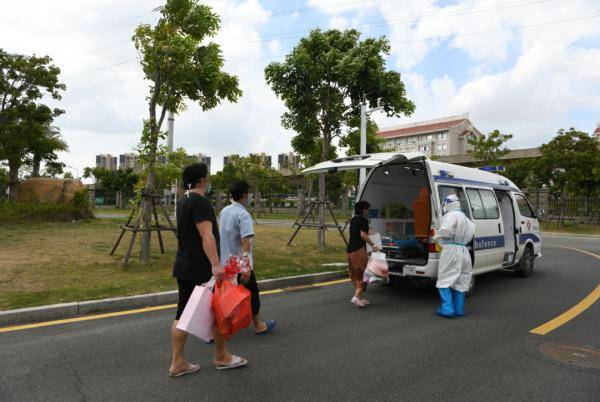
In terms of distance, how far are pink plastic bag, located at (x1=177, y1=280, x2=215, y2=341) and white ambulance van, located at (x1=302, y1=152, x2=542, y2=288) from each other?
12.1 feet

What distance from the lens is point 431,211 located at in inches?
240

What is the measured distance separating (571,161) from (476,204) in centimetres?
2098

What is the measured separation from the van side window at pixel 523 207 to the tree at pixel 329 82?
4.69 m

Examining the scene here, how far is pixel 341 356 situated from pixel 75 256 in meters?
7.32

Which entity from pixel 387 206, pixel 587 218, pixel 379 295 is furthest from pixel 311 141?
pixel 587 218

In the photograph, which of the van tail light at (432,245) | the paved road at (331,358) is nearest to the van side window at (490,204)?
the van tail light at (432,245)

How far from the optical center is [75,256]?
8914 mm

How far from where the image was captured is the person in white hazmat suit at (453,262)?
5.42 metres

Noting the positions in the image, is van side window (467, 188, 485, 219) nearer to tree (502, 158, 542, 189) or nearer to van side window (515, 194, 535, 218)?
van side window (515, 194, 535, 218)

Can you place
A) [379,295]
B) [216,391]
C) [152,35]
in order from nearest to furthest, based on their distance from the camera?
[216,391], [379,295], [152,35]

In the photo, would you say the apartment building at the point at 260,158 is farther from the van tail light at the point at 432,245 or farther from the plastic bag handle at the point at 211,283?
the plastic bag handle at the point at 211,283

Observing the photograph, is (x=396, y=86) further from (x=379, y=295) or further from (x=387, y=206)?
(x=379, y=295)

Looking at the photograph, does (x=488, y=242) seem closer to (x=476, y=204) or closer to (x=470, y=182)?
(x=476, y=204)

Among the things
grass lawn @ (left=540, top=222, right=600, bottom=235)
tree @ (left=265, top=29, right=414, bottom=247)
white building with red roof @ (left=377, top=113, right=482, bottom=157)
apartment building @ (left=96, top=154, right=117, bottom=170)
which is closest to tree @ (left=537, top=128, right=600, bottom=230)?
grass lawn @ (left=540, top=222, right=600, bottom=235)
